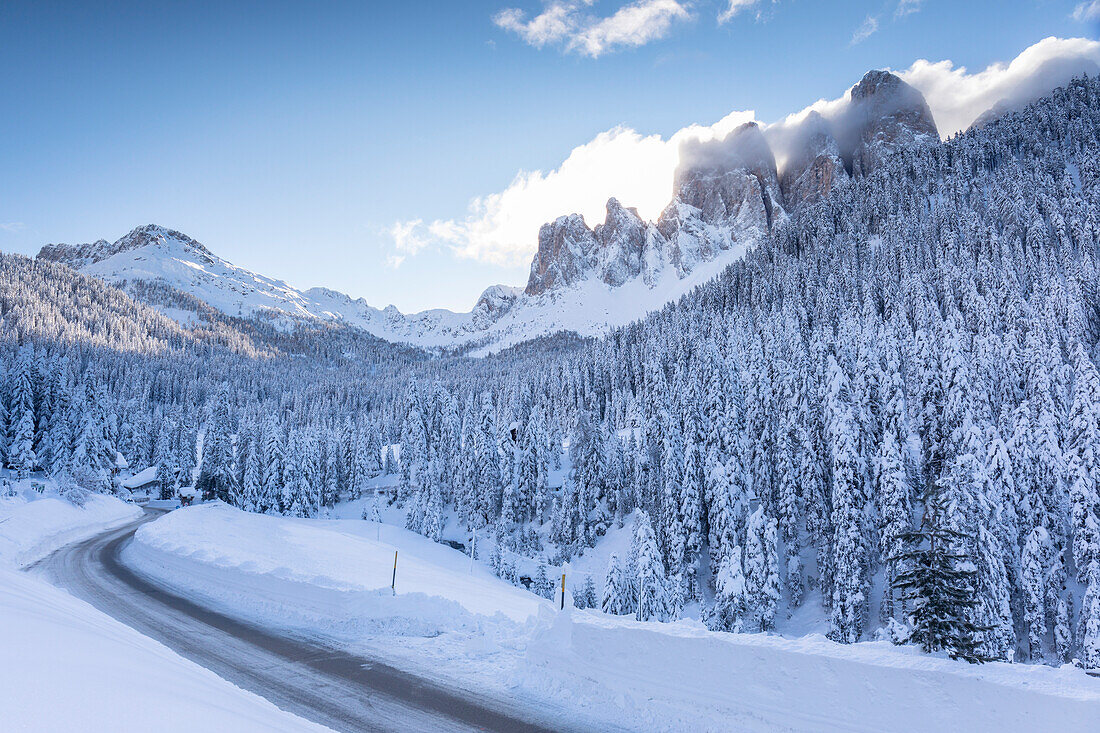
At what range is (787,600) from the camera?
38.3m

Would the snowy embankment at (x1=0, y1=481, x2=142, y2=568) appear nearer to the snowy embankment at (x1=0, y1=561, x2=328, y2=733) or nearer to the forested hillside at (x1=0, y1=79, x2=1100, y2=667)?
the forested hillside at (x1=0, y1=79, x2=1100, y2=667)

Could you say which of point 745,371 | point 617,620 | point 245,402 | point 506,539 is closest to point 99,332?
point 245,402

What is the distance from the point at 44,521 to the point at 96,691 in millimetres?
45396

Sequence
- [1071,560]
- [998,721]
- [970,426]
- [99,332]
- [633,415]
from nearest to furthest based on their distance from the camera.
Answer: [998,721], [970,426], [1071,560], [633,415], [99,332]

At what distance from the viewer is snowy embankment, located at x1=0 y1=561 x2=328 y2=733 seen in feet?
12.3

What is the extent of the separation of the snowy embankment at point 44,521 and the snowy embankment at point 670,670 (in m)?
17.4

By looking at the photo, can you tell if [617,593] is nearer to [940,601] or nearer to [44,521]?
[940,601]

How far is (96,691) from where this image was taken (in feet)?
14.3

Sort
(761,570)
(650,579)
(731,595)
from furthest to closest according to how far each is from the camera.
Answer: (761,570)
(731,595)
(650,579)

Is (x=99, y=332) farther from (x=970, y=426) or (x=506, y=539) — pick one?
(x=970, y=426)

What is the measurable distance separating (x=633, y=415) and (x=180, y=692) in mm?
73137

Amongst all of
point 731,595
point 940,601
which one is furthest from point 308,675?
point 731,595

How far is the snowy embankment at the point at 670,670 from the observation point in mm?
6711

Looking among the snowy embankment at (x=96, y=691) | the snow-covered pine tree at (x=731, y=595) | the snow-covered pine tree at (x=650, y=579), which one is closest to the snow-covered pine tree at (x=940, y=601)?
the snowy embankment at (x=96, y=691)
